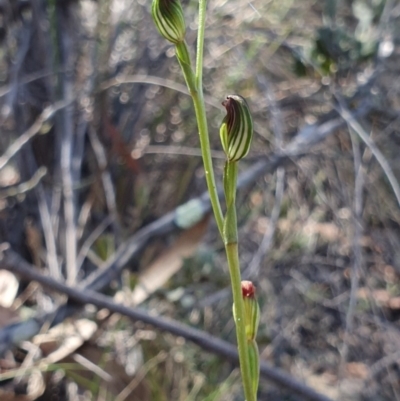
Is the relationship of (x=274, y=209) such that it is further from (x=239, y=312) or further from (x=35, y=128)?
(x=239, y=312)

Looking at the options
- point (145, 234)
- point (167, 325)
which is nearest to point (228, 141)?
point (167, 325)

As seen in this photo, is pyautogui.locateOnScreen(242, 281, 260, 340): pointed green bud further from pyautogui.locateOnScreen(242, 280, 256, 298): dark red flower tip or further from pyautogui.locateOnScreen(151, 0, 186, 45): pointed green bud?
pyautogui.locateOnScreen(151, 0, 186, 45): pointed green bud

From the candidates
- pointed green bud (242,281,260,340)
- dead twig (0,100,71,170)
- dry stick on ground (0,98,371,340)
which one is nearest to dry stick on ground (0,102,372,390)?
dry stick on ground (0,98,371,340)

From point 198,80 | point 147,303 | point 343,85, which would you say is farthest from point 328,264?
point 198,80

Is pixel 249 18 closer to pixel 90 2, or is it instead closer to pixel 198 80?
pixel 90 2

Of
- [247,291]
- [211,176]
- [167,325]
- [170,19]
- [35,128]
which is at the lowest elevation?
[167,325]

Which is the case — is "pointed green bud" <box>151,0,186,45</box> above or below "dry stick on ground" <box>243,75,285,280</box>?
above

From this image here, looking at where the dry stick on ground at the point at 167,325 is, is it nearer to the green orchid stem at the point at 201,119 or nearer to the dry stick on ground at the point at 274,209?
the dry stick on ground at the point at 274,209
